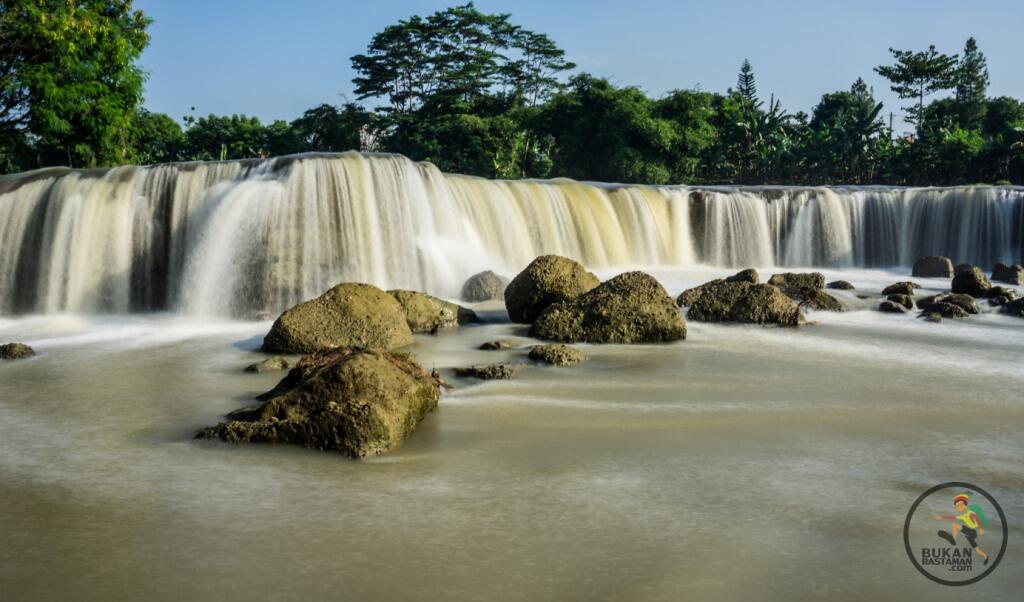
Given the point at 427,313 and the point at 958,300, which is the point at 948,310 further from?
the point at 427,313

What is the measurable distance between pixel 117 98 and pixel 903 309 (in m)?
23.5

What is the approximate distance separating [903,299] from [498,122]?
35.2m

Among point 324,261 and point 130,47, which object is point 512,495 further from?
point 130,47

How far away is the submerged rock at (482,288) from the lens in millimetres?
15820

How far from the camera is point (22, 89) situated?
25672mm

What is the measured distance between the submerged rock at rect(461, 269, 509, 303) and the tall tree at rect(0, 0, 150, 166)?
14287mm

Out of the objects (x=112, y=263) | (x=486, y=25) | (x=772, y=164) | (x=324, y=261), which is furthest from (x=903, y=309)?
(x=486, y=25)

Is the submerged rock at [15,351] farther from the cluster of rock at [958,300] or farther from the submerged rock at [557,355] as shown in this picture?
the cluster of rock at [958,300]

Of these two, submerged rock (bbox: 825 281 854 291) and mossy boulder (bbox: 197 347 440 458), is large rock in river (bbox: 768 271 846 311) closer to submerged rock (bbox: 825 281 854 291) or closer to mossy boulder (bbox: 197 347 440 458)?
submerged rock (bbox: 825 281 854 291)

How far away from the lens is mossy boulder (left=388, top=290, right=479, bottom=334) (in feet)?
39.3

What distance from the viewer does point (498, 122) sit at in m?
48.6

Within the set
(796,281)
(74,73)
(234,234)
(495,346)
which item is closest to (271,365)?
(495,346)

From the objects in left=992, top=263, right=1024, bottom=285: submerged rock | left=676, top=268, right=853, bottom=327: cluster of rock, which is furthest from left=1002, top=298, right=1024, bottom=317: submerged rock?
left=992, top=263, right=1024, bottom=285: submerged rock

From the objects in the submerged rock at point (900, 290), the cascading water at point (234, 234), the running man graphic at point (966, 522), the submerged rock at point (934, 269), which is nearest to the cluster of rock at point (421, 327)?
the submerged rock at point (900, 290)
